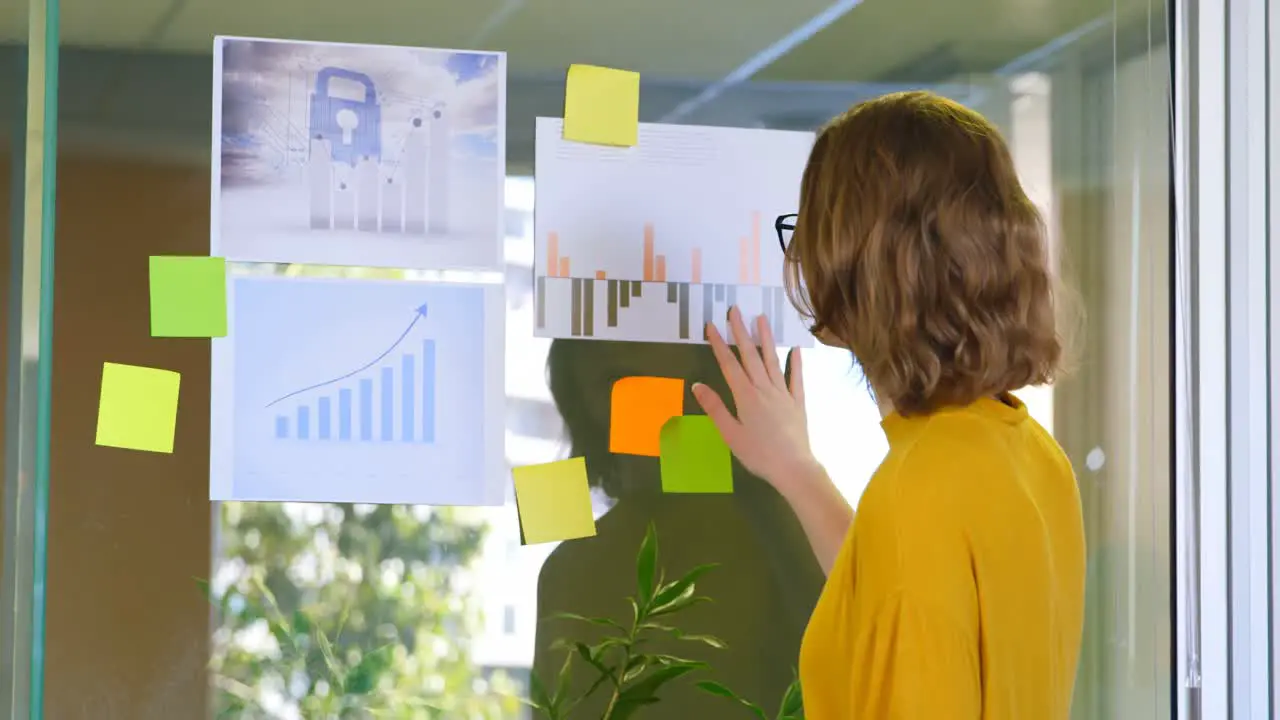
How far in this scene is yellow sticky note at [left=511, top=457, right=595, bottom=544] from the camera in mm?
1292

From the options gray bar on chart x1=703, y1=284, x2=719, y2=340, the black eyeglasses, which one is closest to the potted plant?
gray bar on chart x1=703, y1=284, x2=719, y2=340

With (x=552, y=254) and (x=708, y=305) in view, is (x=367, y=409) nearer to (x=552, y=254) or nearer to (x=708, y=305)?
(x=552, y=254)

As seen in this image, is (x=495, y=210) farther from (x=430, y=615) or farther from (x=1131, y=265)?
(x=1131, y=265)

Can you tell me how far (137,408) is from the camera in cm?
123

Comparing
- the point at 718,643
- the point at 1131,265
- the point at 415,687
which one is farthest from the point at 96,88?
the point at 1131,265

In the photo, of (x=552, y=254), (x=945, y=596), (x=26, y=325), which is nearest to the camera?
(x=945, y=596)

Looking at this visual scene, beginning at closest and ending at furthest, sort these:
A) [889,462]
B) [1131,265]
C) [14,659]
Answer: [889,462], [14,659], [1131,265]

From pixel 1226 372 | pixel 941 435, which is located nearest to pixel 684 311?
pixel 941 435

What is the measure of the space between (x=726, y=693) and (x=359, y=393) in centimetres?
51

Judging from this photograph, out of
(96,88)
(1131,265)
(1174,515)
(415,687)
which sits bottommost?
(415,687)

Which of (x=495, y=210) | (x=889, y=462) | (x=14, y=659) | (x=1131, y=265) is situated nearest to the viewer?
(x=889, y=462)

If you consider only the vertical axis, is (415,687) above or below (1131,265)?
below

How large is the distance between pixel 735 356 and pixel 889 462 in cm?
45
